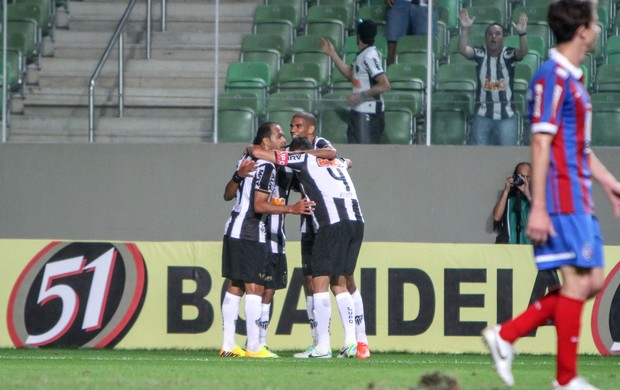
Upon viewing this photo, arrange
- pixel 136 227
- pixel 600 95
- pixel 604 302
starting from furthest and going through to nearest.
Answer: pixel 136 227
pixel 600 95
pixel 604 302

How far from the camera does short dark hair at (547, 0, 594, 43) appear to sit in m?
5.51

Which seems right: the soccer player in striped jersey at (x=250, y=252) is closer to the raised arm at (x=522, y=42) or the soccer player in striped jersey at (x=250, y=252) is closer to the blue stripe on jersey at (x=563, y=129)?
the raised arm at (x=522, y=42)

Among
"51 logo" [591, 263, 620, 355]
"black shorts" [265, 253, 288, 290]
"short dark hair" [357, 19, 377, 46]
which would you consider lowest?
"51 logo" [591, 263, 620, 355]

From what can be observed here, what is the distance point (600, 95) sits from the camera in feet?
40.4

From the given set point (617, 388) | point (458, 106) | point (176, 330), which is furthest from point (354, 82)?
point (617, 388)

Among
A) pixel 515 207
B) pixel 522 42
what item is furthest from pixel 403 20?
pixel 515 207

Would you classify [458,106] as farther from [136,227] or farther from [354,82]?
[136,227]

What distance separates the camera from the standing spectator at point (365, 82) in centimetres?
1243

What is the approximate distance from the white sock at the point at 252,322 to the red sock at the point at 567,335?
426 cm

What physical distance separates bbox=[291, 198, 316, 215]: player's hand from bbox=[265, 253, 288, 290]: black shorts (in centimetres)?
69

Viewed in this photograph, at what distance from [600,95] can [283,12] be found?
156 inches

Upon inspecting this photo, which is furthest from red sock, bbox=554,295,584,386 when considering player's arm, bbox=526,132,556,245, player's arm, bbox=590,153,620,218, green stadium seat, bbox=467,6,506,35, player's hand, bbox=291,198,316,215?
green stadium seat, bbox=467,6,506,35

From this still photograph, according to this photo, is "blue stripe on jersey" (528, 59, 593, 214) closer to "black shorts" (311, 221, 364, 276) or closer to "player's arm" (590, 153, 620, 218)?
"player's arm" (590, 153, 620, 218)

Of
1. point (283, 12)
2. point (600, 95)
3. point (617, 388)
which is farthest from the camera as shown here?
point (283, 12)
